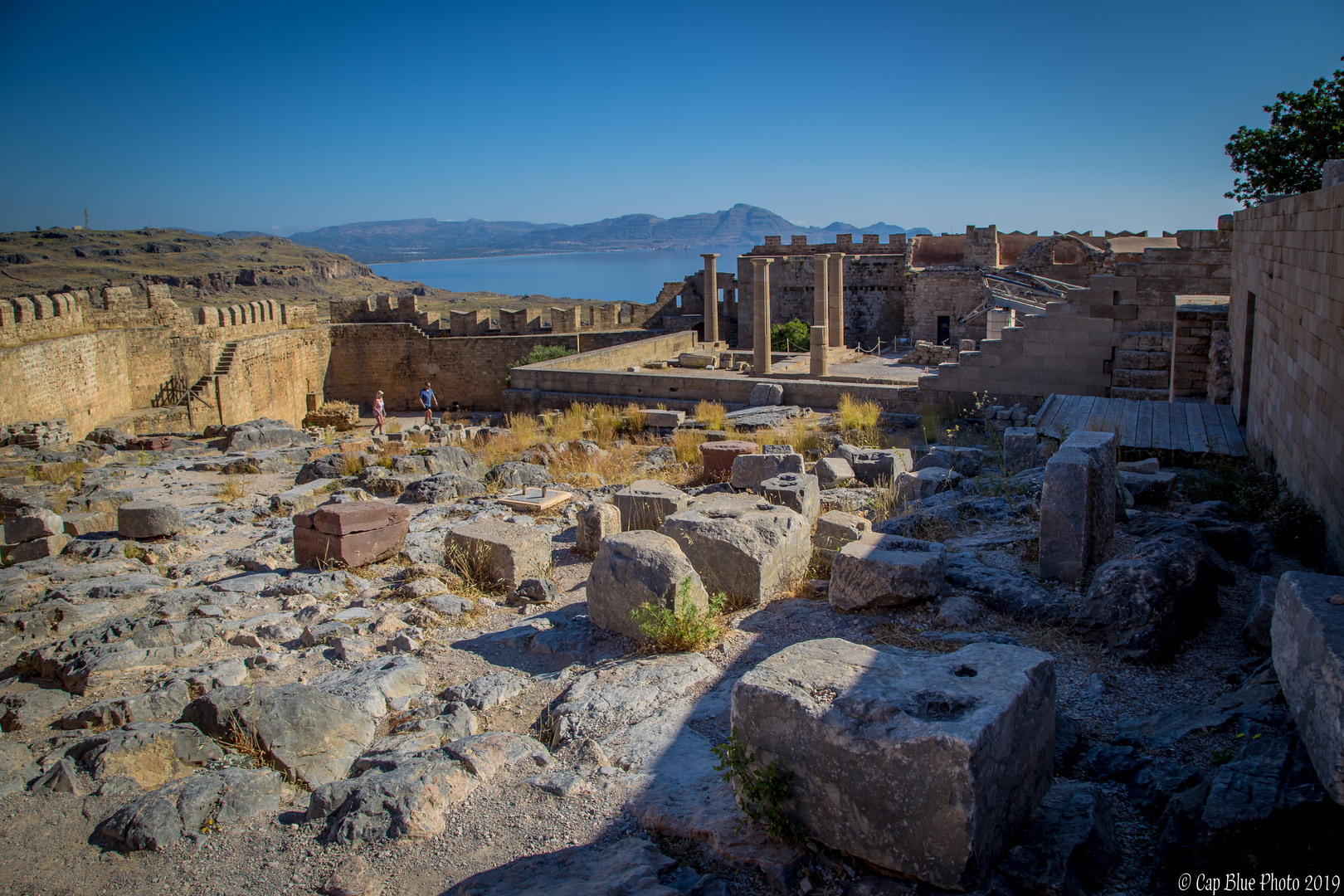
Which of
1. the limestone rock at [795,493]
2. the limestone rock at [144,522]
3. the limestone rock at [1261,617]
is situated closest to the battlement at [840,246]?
the limestone rock at [795,493]

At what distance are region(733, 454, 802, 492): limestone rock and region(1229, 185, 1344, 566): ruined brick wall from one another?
4.13 metres

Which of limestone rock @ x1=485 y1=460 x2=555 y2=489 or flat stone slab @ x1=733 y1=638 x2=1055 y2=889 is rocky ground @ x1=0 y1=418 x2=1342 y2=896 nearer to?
flat stone slab @ x1=733 y1=638 x2=1055 y2=889

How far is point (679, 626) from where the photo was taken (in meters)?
5.28

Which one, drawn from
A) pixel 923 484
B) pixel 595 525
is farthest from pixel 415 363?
pixel 923 484

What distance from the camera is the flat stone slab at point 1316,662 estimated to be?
2.75m

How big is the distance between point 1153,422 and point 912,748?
8424mm

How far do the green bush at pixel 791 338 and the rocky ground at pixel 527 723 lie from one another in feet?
72.3

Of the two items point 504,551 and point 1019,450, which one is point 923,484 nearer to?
point 1019,450

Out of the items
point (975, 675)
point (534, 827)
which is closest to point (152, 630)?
point (534, 827)

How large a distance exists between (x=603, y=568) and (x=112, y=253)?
70542 mm

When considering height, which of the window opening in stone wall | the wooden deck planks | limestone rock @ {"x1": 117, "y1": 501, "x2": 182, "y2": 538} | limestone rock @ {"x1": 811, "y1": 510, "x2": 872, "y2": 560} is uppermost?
the window opening in stone wall

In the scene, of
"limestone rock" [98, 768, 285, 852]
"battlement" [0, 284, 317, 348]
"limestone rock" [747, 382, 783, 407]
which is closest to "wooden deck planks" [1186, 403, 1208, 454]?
"limestone rock" [747, 382, 783, 407]

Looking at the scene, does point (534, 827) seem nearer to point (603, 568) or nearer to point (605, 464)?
point (603, 568)

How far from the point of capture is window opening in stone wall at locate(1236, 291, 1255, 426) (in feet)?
30.4
